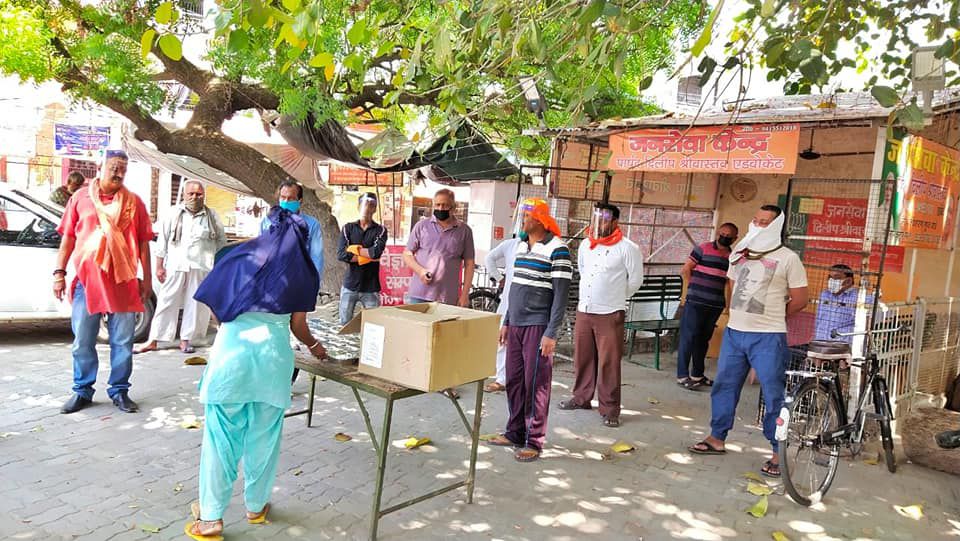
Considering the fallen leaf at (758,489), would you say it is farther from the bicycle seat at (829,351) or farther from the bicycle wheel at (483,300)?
the bicycle wheel at (483,300)

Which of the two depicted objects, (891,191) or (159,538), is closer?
(159,538)

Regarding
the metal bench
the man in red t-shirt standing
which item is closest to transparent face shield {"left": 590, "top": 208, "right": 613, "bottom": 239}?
the metal bench

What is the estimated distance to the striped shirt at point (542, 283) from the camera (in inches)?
193

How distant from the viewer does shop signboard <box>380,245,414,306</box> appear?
8898 mm

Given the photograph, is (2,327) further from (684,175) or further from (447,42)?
(684,175)

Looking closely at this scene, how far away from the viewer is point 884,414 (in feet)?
16.9

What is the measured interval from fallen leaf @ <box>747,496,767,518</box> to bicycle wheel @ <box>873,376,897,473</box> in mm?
1328

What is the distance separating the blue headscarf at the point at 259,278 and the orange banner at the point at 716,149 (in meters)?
3.33

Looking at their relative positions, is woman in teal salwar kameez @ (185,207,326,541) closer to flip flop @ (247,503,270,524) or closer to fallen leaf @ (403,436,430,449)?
flip flop @ (247,503,270,524)

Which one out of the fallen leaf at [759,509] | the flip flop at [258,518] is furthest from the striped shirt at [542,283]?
the flip flop at [258,518]

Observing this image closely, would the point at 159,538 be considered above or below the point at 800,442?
below

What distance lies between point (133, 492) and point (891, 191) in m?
5.83

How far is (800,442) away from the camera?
4691 millimetres

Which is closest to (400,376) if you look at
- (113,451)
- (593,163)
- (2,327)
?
(113,451)
